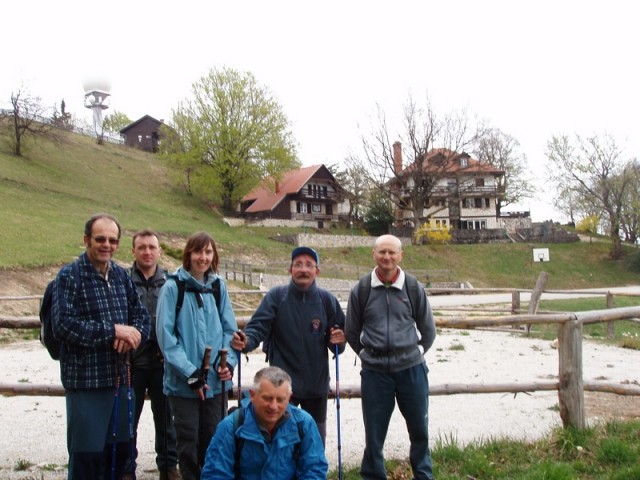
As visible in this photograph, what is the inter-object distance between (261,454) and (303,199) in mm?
53051

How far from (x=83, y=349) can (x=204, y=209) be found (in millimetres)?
46829

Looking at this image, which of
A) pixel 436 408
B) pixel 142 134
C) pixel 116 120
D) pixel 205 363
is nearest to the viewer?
pixel 205 363

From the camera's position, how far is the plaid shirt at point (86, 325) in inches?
133

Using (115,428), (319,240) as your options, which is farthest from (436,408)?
(319,240)

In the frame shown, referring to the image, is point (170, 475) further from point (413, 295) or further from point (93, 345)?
point (413, 295)

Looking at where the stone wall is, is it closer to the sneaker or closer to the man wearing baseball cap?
the sneaker

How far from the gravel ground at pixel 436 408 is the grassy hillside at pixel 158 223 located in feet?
58.1

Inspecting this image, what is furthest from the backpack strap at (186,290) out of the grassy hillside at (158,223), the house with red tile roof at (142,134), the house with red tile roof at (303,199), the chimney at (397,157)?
the house with red tile roof at (142,134)

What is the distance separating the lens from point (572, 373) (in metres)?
5.09

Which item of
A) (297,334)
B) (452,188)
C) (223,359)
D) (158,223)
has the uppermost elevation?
(452,188)

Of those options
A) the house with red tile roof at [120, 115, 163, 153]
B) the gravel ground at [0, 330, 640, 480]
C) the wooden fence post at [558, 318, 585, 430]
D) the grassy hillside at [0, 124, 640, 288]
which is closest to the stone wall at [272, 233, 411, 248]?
the grassy hillside at [0, 124, 640, 288]

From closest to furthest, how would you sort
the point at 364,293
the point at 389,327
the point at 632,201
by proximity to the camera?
the point at 389,327 < the point at 364,293 < the point at 632,201

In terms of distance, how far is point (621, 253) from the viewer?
45.8m

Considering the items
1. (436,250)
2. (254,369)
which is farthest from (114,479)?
(436,250)
